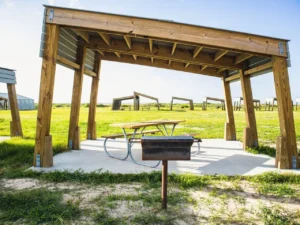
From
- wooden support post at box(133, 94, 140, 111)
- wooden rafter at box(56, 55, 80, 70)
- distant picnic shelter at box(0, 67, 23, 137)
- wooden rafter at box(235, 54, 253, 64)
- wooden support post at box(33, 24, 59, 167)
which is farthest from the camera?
wooden support post at box(133, 94, 140, 111)

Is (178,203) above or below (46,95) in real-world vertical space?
below

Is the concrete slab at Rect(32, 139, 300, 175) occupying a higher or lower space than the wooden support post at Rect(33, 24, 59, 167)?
lower

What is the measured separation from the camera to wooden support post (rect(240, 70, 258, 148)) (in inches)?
243

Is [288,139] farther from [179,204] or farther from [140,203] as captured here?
[140,203]

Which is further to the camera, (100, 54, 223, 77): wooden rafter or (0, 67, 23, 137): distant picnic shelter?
(100, 54, 223, 77): wooden rafter

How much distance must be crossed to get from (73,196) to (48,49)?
8.81 ft

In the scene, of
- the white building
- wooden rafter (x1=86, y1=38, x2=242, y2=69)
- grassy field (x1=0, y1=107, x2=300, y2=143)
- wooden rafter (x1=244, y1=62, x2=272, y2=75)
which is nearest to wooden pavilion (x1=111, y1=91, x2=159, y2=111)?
A: grassy field (x1=0, y1=107, x2=300, y2=143)

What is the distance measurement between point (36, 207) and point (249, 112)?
549 centimetres

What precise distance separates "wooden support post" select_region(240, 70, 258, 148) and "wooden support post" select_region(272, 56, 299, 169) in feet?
6.04

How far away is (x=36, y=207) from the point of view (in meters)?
2.57

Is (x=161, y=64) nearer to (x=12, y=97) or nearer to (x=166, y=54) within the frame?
(x=166, y=54)

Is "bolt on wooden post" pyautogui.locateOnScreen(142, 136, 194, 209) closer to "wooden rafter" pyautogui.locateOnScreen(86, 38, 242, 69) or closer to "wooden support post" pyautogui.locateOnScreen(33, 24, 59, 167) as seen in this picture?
"wooden support post" pyautogui.locateOnScreen(33, 24, 59, 167)

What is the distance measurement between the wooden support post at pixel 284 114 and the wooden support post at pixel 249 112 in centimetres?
184

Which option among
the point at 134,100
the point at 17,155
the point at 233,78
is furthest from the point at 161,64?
the point at 134,100
